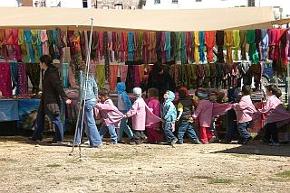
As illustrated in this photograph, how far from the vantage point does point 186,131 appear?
11.0 metres

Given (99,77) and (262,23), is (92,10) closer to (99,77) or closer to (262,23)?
(99,77)

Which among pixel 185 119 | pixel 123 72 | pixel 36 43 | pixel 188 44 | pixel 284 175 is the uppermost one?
pixel 36 43

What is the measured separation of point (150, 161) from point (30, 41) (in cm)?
415

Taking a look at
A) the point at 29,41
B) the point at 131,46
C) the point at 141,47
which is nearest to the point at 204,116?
the point at 141,47

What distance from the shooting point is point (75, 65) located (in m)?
10.8

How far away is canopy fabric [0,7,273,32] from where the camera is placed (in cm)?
1088

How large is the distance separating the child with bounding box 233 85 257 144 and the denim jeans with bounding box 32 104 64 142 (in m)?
3.35

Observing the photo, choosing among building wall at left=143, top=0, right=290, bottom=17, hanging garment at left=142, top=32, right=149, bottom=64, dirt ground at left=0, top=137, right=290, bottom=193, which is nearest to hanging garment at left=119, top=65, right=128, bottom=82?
hanging garment at left=142, top=32, right=149, bottom=64

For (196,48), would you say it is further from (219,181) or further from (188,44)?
(219,181)

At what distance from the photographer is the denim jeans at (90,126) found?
1023cm

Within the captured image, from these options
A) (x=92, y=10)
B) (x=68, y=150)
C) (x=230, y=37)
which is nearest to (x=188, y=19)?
(x=230, y=37)

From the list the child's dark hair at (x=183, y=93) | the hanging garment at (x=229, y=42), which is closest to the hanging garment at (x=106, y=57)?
the child's dark hair at (x=183, y=93)

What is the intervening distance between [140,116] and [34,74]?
2714 millimetres

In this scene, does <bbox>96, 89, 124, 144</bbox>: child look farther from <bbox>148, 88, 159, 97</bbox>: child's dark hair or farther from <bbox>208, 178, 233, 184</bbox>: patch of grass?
<bbox>208, 178, 233, 184</bbox>: patch of grass
